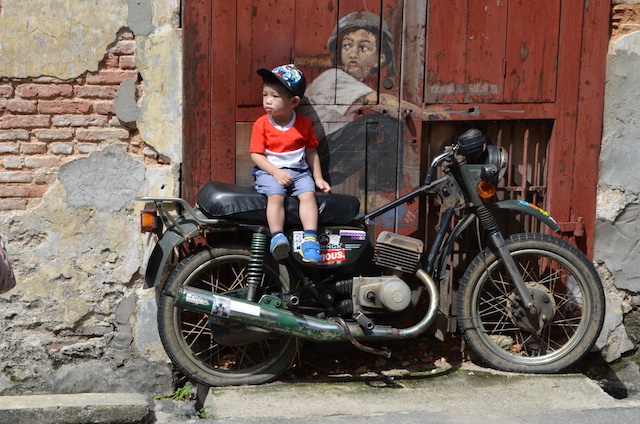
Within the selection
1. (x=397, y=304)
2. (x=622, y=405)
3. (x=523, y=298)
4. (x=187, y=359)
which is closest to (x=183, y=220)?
(x=187, y=359)

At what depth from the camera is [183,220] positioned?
220 inches

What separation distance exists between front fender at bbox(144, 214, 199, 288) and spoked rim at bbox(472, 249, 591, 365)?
182 centimetres

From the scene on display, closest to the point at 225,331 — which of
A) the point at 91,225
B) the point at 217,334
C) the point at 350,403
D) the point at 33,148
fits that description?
the point at 217,334

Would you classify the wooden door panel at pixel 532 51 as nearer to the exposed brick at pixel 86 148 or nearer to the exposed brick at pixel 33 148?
the exposed brick at pixel 86 148

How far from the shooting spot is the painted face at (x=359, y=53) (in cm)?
585

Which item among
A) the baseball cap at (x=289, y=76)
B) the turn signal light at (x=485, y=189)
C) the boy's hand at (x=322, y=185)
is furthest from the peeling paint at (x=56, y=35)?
the turn signal light at (x=485, y=189)

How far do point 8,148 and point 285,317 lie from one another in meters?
1.97

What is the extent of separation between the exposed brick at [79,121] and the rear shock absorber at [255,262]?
3.93 feet

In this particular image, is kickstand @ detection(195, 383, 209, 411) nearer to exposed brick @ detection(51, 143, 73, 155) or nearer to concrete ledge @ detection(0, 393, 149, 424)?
concrete ledge @ detection(0, 393, 149, 424)

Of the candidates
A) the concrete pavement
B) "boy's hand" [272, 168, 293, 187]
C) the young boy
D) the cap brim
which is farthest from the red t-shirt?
the concrete pavement

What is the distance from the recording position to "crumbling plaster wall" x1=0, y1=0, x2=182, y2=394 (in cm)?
558

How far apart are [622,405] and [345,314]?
66.8 inches

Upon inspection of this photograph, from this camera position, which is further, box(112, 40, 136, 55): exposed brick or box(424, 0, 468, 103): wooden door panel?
box(424, 0, 468, 103): wooden door panel

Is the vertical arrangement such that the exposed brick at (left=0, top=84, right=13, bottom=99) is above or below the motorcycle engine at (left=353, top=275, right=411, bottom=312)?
above
